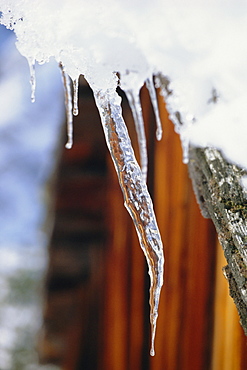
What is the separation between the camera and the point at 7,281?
4.02 meters

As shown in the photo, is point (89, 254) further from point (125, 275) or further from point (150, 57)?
point (150, 57)

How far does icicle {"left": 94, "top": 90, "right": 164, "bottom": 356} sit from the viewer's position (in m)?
0.84

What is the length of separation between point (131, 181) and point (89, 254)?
86.5 inches

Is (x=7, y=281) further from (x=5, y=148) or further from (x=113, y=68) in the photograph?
(x=113, y=68)

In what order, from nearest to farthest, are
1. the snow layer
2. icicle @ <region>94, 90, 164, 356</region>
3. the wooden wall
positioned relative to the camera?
1. the snow layer
2. icicle @ <region>94, 90, 164, 356</region>
3. the wooden wall

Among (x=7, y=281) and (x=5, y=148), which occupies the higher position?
(x=5, y=148)

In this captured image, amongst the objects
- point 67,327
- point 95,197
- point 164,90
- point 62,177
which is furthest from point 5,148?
point 164,90

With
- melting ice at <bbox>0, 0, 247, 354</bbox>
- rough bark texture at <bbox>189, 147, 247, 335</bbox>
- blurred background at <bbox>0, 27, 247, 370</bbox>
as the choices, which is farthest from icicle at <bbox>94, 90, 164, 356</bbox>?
blurred background at <bbox>0, 27, 247, 370</bbox>

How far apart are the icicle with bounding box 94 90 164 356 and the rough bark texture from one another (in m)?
0.12

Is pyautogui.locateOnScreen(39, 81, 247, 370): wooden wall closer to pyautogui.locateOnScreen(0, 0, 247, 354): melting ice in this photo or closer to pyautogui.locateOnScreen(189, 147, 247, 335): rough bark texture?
pyautogui.locateOnScreen(189, 147, 247, 335): rough bark texture

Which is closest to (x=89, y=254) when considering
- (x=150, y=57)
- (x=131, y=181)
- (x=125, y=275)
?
(x=125, y=275)

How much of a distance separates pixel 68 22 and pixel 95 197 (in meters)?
2.29

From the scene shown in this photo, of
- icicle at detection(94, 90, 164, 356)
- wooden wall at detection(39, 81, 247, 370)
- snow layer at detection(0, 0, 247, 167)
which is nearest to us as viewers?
snow layer at detection(0, 0, 247, 167)

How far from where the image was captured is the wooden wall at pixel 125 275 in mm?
2332
